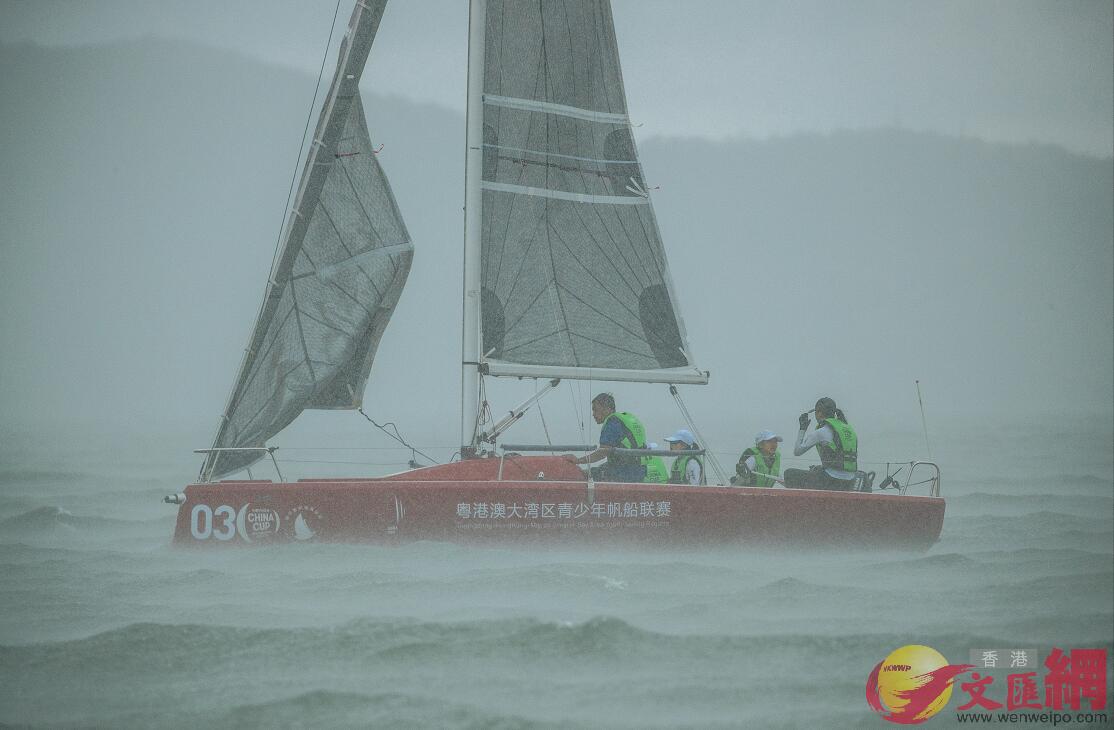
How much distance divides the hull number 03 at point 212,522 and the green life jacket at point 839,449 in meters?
3.75

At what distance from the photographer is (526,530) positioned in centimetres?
669

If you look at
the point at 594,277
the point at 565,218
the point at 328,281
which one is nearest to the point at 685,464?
the point at 594,277

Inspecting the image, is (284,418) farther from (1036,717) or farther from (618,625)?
(1036,717)

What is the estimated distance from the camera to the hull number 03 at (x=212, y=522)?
22.1 ft

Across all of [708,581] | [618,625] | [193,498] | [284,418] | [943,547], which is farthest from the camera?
[943,547]

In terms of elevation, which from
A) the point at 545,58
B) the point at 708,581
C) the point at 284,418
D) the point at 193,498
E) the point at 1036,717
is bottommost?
the point at 1036,717

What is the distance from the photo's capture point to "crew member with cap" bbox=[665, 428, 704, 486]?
295 inches

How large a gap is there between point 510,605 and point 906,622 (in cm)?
202

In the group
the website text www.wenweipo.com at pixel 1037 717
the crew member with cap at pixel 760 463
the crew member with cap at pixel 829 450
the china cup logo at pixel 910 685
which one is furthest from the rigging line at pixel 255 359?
the website text www.wenweipo.com at pixel 1037 717

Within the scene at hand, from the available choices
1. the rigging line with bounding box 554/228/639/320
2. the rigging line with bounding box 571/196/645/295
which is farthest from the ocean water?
the rigging line with bounding box 571/196/645/295

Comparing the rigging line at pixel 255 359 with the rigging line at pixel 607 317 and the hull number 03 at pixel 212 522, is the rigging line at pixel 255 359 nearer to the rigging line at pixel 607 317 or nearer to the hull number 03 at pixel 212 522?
the hull number 03 at pixel 212 522

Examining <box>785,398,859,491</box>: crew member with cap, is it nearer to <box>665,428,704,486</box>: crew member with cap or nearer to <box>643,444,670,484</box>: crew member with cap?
<box>665,428,704,486</box>: crew member with cap

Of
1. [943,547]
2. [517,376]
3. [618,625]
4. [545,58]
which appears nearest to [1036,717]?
[618,625]

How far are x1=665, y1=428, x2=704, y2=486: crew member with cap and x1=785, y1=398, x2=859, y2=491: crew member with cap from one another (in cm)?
64
